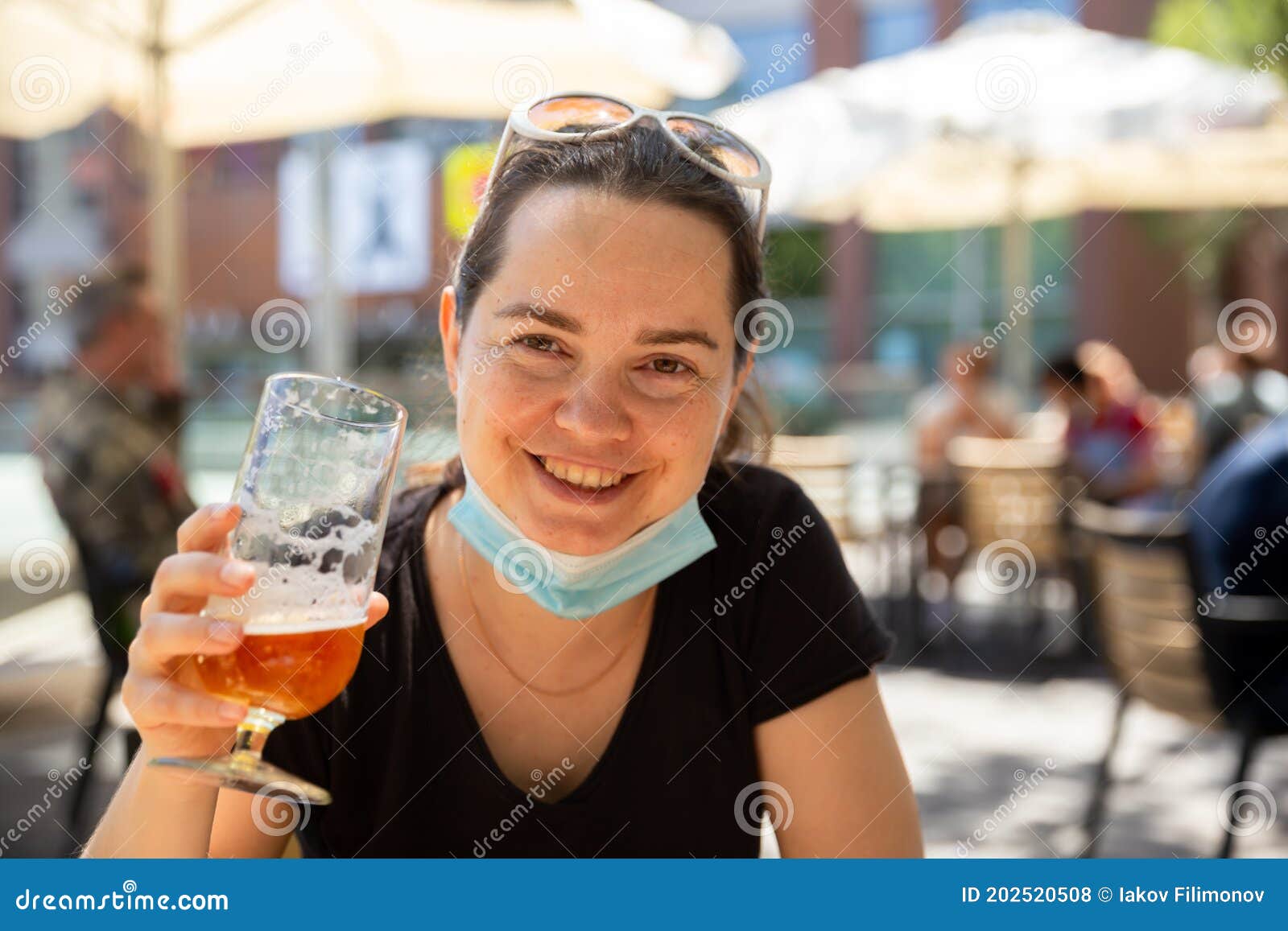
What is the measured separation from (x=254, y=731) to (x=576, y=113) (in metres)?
0.95

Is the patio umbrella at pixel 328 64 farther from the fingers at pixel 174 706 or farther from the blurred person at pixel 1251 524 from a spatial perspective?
the fingers at pixel 174 706

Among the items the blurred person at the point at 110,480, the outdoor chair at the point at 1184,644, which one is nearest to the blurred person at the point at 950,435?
the outdoor chair at the point at 1184,644

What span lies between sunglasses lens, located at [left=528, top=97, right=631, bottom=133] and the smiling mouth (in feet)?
1.55

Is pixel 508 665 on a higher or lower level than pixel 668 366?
lower

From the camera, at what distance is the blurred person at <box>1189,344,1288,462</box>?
6.11m

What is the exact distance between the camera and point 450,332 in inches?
66.8

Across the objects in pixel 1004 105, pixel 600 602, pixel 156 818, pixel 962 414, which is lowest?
pixel 962 414

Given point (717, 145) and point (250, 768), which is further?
point (717, 145)

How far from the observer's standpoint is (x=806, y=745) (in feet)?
5.43

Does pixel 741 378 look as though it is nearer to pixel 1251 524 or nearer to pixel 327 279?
pixel 1251 524

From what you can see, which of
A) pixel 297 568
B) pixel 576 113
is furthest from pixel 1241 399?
pixel 297 568

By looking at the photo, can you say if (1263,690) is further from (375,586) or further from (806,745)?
(375,586)
